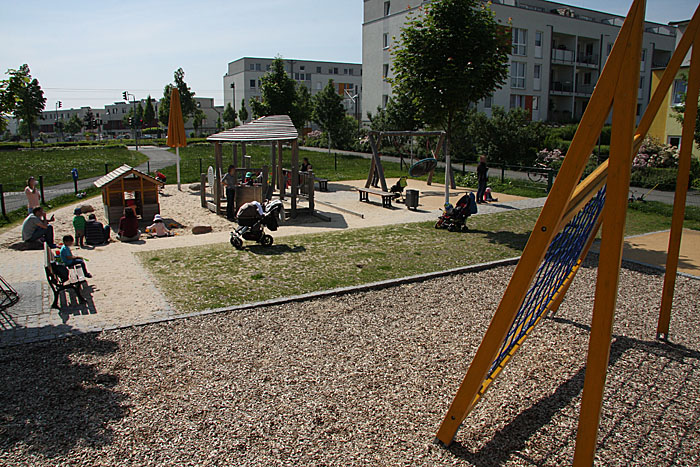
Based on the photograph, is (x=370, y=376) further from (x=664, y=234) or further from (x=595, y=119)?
(x=664, y=234)

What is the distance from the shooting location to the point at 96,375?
530 centimetres

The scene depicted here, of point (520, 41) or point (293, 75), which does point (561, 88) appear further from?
point (293, 75)

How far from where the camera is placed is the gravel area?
13.5 ft

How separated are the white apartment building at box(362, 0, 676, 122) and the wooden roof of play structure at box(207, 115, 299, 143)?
28.9 metres

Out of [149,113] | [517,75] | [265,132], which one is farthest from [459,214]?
[149,113]

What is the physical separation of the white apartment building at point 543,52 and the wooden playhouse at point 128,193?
32.7 metres

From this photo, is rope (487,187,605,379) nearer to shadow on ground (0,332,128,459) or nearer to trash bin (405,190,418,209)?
shadow on ground (0,332,128,459)

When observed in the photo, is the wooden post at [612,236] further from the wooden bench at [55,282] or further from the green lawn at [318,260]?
the wooden bench at [55,282]

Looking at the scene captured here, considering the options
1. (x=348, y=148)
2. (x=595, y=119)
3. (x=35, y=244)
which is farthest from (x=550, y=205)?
(x=348, y=148)

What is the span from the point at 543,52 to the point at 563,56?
3.02m

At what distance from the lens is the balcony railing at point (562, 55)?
45.3 meters

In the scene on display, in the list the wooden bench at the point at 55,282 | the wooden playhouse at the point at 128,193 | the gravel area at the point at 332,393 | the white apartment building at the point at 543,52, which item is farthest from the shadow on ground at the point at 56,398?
the white apartment building at the point at 543,52

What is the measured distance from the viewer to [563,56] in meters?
45.7

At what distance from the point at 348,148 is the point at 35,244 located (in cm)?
3865
